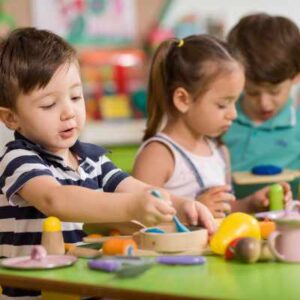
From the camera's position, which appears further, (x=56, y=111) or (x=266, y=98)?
(x=266, y=98)

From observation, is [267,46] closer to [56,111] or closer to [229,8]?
[56,111]

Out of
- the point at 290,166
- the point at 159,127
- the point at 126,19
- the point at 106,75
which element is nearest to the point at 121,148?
the point at 106,75

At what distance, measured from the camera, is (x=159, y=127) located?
1.96 meters

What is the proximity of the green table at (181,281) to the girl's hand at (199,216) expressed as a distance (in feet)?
0.57

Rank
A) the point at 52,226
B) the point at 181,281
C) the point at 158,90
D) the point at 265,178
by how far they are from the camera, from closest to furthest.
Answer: the point at 181,281 < the point at 52,226 < the point at 265,178 < the point at 158,90

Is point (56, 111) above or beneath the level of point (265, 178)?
above

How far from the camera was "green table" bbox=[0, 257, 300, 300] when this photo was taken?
88 cm

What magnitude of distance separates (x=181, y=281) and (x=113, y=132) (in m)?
2.48

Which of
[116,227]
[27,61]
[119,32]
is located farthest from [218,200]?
[119,32]

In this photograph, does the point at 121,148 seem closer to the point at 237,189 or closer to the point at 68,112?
the point at 237,189

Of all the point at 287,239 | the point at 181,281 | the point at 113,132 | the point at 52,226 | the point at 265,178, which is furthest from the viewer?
the point at 113,132

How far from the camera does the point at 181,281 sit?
0.94m

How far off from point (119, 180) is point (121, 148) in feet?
6.37

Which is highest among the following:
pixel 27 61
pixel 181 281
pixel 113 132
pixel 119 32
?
pixel 119 32
